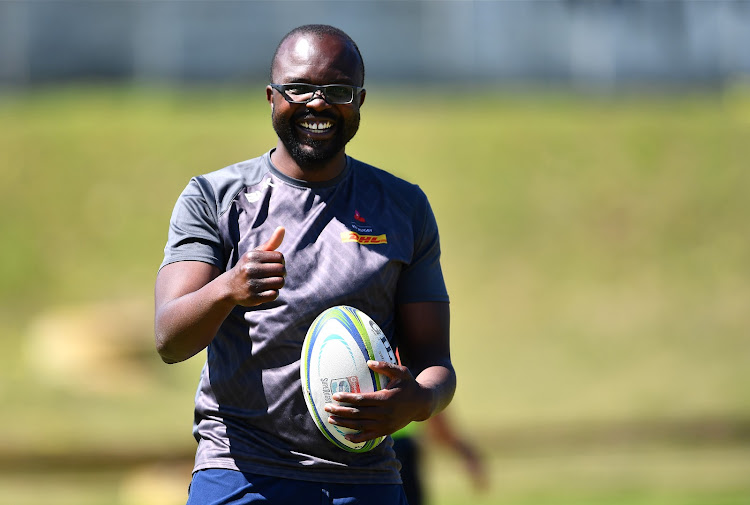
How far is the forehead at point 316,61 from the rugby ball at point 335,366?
28.6 inches

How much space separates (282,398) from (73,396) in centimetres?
1098

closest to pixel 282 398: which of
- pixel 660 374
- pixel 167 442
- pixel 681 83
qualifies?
pixel 167 442

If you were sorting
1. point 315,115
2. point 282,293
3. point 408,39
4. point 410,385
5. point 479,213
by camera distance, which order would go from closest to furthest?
1. point 410,385
2. point 282,293
3. point 315,115
4. point 479,213
5. point 408,39

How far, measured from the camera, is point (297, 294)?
3.18 m

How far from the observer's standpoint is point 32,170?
17.3 m

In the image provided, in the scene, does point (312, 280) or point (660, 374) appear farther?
point (660, 374)

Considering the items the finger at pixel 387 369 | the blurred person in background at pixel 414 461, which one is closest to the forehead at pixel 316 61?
the finger at pixel 387 369

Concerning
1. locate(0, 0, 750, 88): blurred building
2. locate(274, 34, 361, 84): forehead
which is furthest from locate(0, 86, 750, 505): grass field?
locate(274, 34, 361, 84): forehead

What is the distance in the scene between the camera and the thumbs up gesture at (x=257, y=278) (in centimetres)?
282

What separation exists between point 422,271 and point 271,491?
85 cm

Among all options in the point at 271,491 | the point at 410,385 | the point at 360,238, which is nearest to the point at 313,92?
the point at 360,238

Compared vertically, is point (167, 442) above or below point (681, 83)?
below

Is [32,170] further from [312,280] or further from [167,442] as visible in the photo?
[312,280]

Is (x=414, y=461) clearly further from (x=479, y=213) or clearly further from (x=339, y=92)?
(x=479, y=213)
